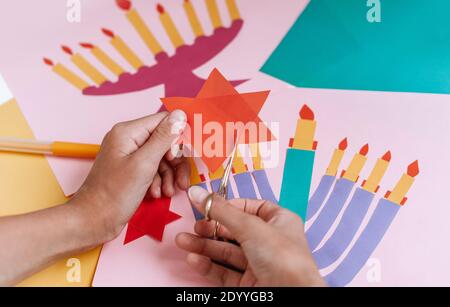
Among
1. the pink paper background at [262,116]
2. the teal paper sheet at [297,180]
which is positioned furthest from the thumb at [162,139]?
the teal paper sheet at [297,180]

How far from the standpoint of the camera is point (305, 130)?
2.75 ft

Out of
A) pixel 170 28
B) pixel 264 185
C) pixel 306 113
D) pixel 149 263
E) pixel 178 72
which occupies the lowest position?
pixel 149 263

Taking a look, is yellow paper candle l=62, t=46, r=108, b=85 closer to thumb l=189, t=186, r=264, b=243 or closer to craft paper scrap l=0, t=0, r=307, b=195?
craft paper scrap l=0, t=0, r=307, b=195

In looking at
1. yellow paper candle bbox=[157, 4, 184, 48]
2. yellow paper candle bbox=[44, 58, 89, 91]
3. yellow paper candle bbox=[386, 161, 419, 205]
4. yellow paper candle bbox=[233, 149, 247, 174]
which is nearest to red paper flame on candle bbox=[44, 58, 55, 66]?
yellow paper candle bbox=[44, 58, 89, 91]

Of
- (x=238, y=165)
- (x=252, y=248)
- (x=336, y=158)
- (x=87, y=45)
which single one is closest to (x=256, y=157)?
(x=238, y=165)

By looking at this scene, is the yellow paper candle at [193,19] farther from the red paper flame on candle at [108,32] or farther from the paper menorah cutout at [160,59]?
the red paper flame on candle at [108,32]

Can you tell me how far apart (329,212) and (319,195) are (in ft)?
0.11

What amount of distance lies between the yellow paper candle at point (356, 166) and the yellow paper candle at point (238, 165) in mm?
181

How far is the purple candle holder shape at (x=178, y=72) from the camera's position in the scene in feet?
2.97

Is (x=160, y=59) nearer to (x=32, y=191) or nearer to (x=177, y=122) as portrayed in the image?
(x=177, y=122)

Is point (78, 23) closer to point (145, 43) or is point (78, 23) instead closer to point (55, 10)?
point (55, 10)

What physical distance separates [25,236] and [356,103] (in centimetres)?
63

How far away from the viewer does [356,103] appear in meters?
0.85
